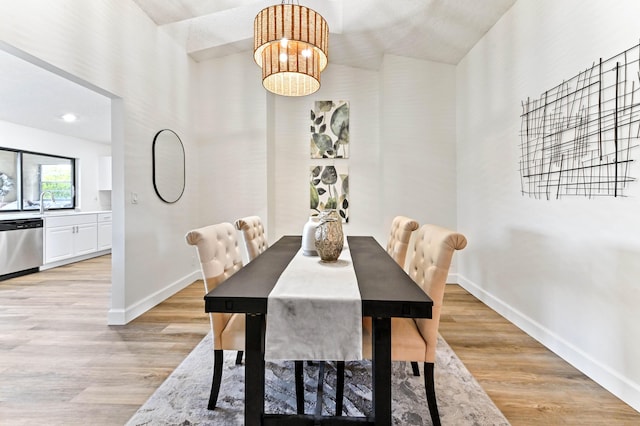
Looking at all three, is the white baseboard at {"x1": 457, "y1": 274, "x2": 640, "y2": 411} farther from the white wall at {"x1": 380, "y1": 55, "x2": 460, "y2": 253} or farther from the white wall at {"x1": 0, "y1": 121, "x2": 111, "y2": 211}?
the white wall at {"x1": 0, "y1": 121, "x2": 111, "y2": 211}

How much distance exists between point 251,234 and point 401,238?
3.62 ft

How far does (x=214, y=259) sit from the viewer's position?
1636 mm

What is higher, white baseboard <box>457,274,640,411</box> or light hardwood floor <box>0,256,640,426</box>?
white baseboard <box>457,274,640,411</box>

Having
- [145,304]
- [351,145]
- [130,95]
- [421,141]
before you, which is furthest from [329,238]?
[351,145]

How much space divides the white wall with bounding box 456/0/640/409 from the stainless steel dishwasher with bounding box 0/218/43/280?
240 inches

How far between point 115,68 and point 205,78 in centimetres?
164

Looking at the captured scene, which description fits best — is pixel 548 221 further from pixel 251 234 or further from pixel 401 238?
pixel 251 234

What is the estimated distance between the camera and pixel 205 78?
4.24 meters

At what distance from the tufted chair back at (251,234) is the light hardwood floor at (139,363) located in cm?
83

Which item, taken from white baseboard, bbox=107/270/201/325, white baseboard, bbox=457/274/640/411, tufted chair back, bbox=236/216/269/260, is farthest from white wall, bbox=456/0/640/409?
white baseboard, bbox=107/270/201/325

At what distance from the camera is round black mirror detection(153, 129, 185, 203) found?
3.29 metres

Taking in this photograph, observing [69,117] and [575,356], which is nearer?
[575,356]

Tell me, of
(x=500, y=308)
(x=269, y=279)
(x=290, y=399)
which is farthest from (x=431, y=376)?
(x=500, y=308)

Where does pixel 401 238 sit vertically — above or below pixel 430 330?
above
